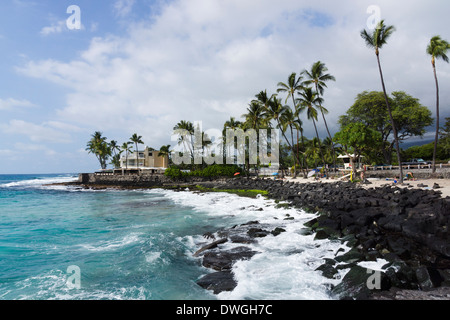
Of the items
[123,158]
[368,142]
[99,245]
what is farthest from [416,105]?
[123,158]

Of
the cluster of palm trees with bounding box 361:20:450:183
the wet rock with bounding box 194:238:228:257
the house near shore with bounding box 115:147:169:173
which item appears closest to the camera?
the wet rock with bounding box 194:238:228:257

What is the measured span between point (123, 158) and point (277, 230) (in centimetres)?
6922

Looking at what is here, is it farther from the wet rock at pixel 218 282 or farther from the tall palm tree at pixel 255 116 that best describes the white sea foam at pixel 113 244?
the tall palm tree at pixel 255 116

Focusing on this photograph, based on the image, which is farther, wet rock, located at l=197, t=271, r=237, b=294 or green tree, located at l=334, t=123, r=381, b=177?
green tree, located at l=334, t=123, r=381, b=177

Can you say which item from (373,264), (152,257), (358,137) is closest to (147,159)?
(358,137)

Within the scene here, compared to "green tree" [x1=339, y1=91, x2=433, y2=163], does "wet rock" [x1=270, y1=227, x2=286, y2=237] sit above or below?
below

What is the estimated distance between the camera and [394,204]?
1065cm

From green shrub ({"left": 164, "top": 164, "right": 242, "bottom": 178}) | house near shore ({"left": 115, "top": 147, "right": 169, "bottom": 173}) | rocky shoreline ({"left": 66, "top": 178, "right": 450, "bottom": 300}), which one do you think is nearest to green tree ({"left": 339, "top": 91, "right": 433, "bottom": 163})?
green shrub ({"left": 164, "top": 164, "right": 242, "bottom": 178})

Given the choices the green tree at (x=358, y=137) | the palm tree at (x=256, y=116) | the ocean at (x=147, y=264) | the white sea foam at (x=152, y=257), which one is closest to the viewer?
the ocean at (x=147, y=264)

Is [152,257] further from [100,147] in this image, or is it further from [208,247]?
[100,147]

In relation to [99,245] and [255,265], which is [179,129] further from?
[255,265]

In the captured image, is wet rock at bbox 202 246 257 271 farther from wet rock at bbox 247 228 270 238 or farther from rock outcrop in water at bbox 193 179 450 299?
wet rock at bbox 247 228 270 238

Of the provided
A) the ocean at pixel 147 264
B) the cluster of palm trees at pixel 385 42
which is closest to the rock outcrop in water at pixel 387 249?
the ocean at pixel 147 264

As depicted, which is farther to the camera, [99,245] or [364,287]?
[99,245]
